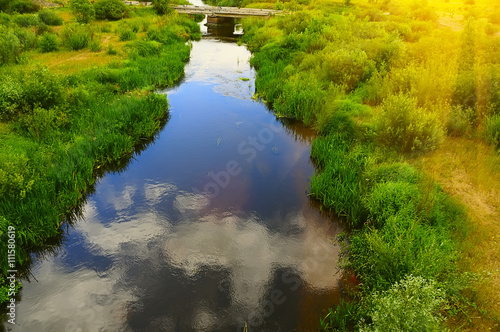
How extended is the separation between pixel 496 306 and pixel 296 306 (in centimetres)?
409

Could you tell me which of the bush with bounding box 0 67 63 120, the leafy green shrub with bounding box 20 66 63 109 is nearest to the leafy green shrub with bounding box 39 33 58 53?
the bush with bounding box 0 67 63 120

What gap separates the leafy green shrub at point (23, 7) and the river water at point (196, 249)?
106ft

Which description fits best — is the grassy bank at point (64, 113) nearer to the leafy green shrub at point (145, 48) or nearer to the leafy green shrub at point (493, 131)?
the leafy green shrub at point (145, 48)

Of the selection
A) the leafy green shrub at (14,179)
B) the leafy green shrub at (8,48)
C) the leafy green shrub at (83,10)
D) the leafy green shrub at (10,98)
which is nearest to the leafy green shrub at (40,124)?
the leafy green shrub at (10,98)

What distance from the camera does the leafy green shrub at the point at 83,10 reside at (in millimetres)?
30234

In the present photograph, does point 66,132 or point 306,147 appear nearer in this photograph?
point 66,132

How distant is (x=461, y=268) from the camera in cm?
675

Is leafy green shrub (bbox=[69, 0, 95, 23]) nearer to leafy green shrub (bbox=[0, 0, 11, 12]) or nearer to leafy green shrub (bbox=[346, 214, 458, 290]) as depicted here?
leafy green shrub (bbox=[0, 0, 11, 12])

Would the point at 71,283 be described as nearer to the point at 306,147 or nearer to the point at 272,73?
the point at 306,147

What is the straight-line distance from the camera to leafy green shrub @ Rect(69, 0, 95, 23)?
99.2 ft

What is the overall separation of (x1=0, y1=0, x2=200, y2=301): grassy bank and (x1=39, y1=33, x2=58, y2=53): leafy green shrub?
64 millimetres

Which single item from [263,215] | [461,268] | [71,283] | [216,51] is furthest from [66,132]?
[216,51]

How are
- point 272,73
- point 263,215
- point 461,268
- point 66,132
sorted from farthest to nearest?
point 272,73 → point 66,132 → point 263,215 → point 461,268

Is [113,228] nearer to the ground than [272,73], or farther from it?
nearer to the ground
